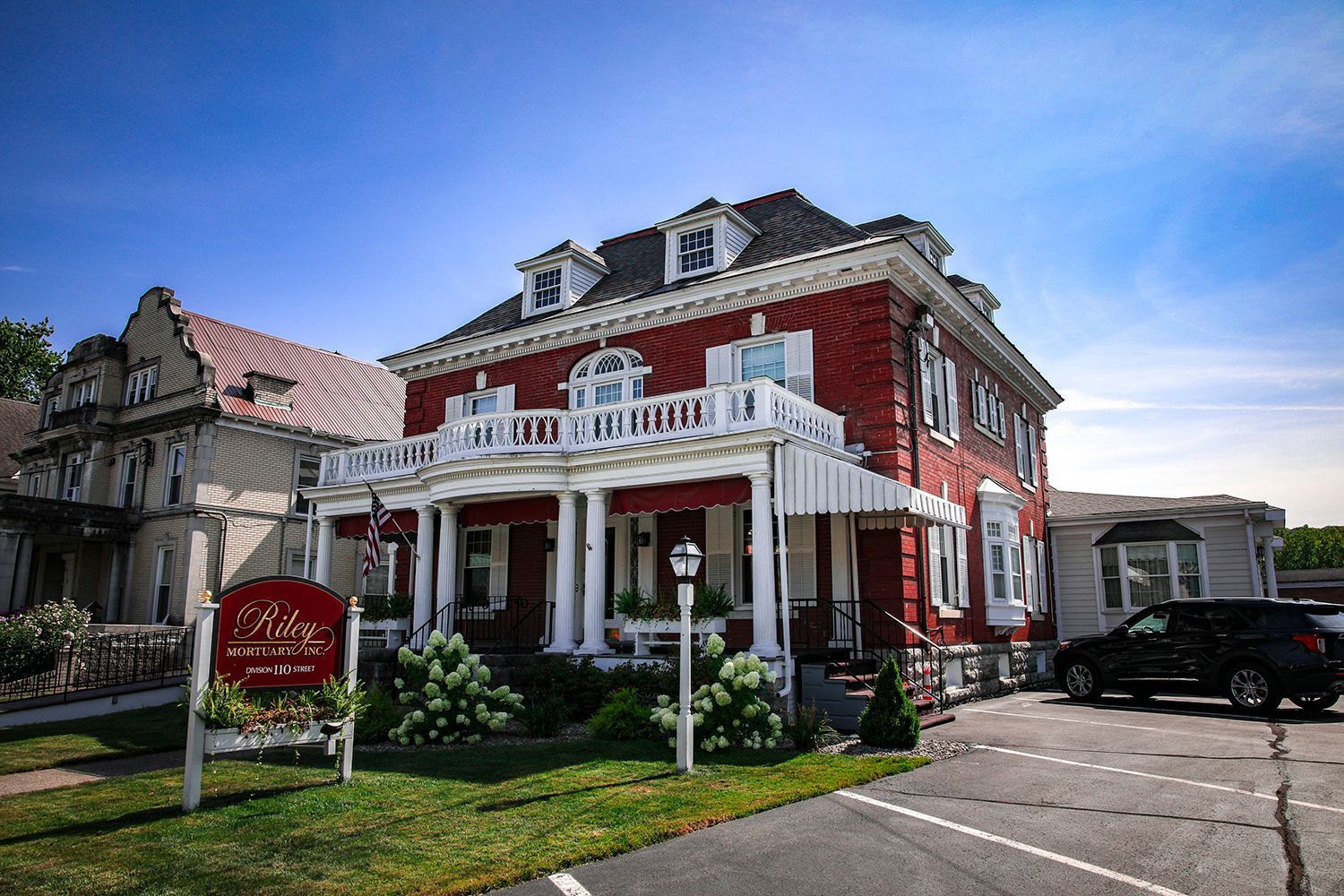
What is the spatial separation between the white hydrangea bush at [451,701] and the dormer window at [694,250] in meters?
10.3

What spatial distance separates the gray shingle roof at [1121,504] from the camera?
928 inches

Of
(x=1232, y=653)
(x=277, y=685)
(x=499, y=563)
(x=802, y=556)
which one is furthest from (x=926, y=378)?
(x=277, y=685)

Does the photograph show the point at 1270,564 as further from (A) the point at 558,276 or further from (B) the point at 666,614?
(A) the point at 558,276

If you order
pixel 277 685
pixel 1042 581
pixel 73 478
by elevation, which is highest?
pixel 73 478

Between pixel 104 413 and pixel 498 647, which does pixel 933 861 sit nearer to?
pixel 498 647

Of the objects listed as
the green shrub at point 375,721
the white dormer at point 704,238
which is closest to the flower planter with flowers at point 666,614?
the green shrub at point 375,721

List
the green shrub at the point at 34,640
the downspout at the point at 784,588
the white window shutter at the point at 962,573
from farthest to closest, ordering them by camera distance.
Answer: the white window shutter at the point at 962,573, the green shrub at the point at 34,640, the downspout at the point at 784,588

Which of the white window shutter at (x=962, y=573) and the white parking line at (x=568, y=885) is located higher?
the white window shutter at (x=962, y=573)

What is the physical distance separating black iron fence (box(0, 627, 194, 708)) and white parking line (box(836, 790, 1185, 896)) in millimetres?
14299

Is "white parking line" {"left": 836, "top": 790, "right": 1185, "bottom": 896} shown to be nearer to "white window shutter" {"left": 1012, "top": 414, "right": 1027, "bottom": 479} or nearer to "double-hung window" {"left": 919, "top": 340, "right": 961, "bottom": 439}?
"double-hung window" {"left": 919, "top": 340, "right": 961, "bottom": 439}

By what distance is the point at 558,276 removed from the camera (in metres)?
22.3

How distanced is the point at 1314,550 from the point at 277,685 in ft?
250

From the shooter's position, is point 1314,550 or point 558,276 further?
point 1314,550

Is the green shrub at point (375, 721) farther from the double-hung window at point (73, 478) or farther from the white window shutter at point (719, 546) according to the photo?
the double-hung window at point (73, 478)
